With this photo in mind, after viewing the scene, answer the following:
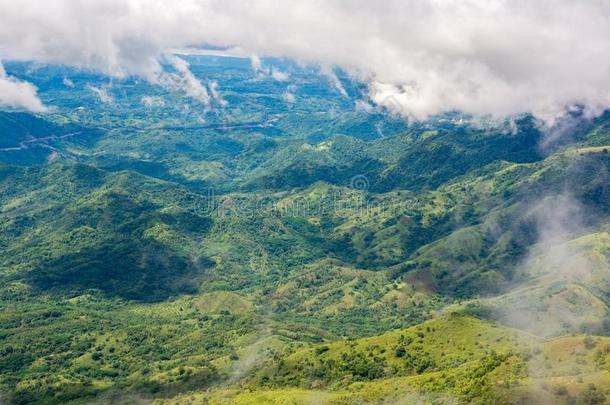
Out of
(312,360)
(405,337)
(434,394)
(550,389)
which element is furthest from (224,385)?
(550,389)

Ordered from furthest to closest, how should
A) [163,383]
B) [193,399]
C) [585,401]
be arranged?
[163,383] → [193,399] → [585,401]

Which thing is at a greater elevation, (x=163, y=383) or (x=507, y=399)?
(x=507, y=399)

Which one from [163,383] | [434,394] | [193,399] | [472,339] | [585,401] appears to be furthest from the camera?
[163,383]

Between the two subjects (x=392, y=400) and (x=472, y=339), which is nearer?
(x=392, y=400)

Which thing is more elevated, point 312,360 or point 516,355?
point 516,355

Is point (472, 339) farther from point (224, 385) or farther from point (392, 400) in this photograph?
point (224, 385)

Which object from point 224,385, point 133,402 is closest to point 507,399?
point 224,385

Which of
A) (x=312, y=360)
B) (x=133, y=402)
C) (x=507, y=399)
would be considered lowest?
(x=133, y=402)

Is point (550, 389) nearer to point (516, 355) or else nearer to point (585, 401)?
point (585, 401)

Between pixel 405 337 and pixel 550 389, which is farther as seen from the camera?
pixel 405 337
